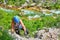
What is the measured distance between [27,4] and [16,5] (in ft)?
2.30

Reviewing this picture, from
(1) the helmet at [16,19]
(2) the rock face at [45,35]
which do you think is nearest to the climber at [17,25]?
(1) the helmet at [16,19]

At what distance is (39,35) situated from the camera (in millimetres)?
10164

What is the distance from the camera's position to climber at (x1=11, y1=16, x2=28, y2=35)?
9828 millimetres

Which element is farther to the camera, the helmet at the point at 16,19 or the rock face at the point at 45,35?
the rock face at the point at 45,35

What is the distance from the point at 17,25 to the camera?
10203 mm

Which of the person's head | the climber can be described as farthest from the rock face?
the person's head

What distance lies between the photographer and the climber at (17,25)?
32.2 feet

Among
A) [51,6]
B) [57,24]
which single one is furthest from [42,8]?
[57,24]

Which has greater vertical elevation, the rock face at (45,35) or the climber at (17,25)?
the climber at (17,25)

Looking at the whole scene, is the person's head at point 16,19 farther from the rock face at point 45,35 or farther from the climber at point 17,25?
the rock face at point 45,35

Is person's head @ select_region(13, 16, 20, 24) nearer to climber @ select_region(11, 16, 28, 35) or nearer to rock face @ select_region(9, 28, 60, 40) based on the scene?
climber @ select_region(11, 16, 28, 35)

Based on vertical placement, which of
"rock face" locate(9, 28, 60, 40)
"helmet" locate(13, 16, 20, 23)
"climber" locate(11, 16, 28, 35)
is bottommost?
"rock face" locate(9, 28, 60, 40)

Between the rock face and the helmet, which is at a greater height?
the helmet

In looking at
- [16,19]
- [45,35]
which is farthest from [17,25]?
[45,35]
